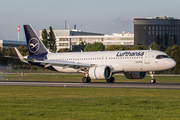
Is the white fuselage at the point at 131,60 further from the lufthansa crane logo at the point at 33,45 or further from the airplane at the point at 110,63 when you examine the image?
the lufthansa crane logo at the point at 33,45

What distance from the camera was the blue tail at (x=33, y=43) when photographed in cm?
5378

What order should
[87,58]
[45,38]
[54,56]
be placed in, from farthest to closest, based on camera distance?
1. [45,38]
2. [54,56]
3. [87,58]

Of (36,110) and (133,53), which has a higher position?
(133,53)

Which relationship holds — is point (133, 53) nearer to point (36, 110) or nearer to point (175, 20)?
point (36, 110)

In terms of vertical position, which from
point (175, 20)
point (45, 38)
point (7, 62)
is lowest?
point (7, 62)

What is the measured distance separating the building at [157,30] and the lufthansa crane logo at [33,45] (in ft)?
395

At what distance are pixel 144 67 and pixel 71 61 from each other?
1254 cm

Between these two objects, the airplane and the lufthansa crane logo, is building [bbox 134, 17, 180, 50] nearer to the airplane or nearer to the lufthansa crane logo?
the lufthansa crane logo

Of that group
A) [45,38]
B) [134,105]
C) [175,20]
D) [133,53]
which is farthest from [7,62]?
[175,20]

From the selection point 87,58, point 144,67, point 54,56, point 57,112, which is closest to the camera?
point 57,112

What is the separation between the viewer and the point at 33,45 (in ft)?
177

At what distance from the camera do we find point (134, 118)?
15.1m

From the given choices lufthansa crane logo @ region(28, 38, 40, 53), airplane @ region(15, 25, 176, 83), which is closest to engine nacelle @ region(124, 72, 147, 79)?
airplane @ region(15, 25, 176, 83)

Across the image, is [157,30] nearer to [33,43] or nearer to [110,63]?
[33,43]
